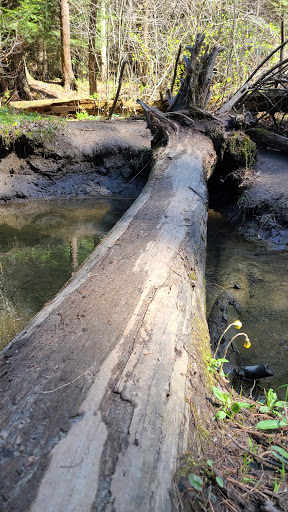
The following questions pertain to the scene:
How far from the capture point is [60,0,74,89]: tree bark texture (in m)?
13.0

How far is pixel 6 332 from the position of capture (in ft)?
10.0

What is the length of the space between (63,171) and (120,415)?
7.24 metres

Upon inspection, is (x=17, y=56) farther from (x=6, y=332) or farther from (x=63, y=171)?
(x=6, y=332)

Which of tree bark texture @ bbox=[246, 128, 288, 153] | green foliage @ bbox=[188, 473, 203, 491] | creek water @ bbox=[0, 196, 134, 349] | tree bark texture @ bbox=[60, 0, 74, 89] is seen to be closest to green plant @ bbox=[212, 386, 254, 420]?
green foliage @ bbox=[188, 473, 203, 491]

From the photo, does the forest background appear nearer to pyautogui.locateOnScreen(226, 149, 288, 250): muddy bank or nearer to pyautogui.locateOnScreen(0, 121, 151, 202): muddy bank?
pyautogui.locateOnScreen(0, 121, 151, 202): muddy bank

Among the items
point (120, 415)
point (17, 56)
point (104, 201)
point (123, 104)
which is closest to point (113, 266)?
point (120, 415)

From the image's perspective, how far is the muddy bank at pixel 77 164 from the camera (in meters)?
7.36

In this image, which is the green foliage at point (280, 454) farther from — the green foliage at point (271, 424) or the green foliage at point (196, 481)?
the green foliage at point (196, 481)

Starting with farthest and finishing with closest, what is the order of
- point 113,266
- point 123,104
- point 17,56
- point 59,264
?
point 17,56, point 123,104, point 59,264, point 113,266

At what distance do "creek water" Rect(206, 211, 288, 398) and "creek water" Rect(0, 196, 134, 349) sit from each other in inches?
68.3

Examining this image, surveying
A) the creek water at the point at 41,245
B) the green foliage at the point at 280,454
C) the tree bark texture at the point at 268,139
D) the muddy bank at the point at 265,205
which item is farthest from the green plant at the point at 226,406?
the tree bark texture at the point at 268,139

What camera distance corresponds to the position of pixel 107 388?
4.50 feet

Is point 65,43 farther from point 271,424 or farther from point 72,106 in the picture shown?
point 271,424

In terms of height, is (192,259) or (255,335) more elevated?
(192,259)
